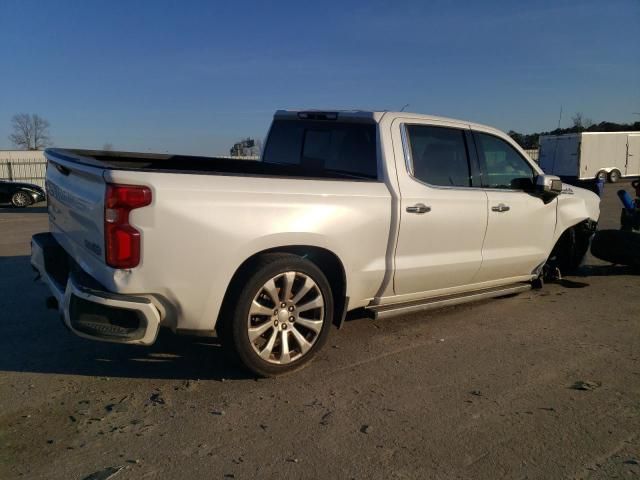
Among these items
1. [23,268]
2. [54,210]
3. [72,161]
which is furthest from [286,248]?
[23,268]

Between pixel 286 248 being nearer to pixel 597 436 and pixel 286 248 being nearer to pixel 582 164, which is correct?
pixel 597 436

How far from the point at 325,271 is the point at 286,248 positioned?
50cm

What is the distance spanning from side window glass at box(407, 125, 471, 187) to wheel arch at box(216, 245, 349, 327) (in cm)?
104

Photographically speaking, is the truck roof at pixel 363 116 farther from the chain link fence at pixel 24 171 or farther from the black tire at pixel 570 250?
the chain link fence at pixel 24 171

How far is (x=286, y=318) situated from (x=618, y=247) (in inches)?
207

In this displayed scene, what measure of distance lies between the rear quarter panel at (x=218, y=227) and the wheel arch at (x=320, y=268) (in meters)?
0.08

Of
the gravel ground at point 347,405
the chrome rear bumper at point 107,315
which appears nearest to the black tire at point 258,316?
the gravel ground at point 347,405

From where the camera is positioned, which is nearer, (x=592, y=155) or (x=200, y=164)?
(x=200, y=164)

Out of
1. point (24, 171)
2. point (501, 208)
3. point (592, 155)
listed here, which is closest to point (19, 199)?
point (24, 171)

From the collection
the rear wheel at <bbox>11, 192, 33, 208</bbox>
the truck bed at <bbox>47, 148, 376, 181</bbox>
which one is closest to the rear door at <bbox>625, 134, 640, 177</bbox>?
the rear wheel at <bbox>11, 192, 33, 208</bbox>

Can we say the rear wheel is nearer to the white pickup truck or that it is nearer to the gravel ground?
the gravel ground

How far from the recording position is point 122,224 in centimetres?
303

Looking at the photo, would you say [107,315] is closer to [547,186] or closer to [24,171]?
[547,186]

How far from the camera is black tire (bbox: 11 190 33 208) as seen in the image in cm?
1839
